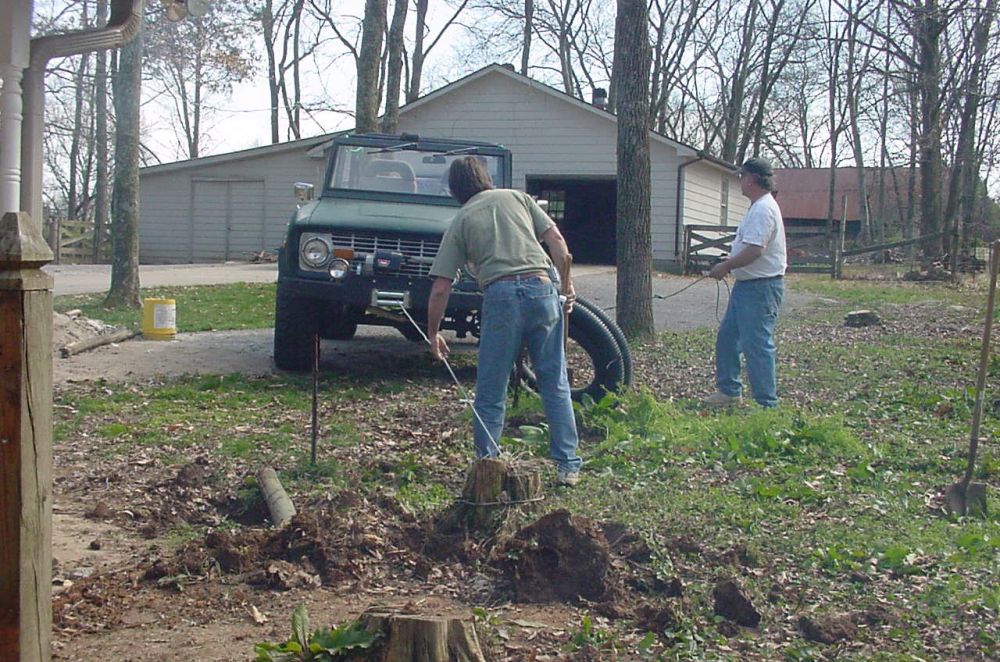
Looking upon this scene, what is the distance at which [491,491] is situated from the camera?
15.4ft

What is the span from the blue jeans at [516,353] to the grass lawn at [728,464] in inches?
11.4

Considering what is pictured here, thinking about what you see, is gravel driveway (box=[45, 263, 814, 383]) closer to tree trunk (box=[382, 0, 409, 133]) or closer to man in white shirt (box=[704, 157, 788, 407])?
man in white shirt (box=[704, 157, 788, 407])

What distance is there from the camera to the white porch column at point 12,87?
6387 mm

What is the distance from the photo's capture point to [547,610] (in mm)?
4020

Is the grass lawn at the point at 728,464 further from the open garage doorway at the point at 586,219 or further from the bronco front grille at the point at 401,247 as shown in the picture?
the open garage doorway at the point at 586,219

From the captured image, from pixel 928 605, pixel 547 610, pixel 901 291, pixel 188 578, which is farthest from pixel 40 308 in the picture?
pixel 901 291

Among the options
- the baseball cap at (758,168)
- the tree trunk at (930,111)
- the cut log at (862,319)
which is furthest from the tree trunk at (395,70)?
the tree trunk at (930,111)

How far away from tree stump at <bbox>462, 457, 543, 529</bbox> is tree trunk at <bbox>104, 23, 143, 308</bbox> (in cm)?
1028

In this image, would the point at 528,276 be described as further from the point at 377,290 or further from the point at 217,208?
the point at 217,208

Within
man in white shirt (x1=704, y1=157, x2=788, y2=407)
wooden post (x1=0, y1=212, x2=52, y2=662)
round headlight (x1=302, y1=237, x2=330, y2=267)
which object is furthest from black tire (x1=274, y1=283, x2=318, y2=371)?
wooden post (x1=0, y1=212, x2=52, y2=662)

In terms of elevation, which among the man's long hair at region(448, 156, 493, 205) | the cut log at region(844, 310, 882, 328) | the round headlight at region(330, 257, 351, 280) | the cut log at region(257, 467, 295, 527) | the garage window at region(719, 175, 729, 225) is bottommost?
the cut log at region(257, 467, 295, 527)

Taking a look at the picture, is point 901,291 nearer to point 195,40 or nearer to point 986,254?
point 986,254

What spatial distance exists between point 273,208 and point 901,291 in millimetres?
16274

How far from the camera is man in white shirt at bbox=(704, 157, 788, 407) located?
24.1 feet
